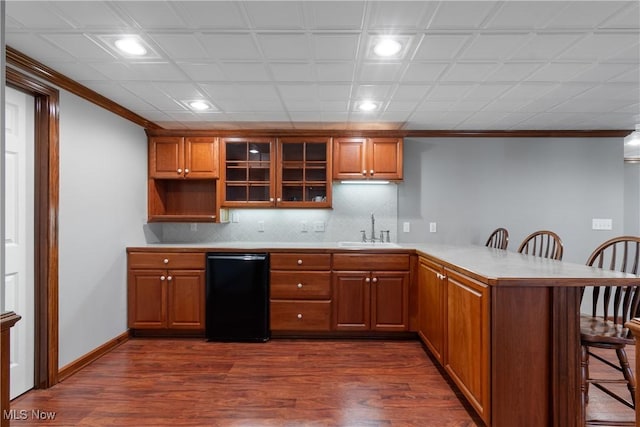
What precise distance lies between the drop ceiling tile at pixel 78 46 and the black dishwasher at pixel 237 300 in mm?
1965

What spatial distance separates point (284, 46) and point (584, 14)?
61.5 inches

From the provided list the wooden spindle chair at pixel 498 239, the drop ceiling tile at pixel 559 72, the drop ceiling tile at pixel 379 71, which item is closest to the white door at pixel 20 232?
the drop ceiling tile at pixel 379 71

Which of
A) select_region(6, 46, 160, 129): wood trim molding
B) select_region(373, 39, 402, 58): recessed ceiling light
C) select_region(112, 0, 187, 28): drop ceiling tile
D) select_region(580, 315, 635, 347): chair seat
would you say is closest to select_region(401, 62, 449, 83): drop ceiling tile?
select_region(373, 39, 402, 58): recessed ceiling light

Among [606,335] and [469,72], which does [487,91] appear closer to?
[469,72]

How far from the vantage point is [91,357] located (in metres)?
3.02

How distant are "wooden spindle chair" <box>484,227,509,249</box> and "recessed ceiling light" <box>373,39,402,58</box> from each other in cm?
231

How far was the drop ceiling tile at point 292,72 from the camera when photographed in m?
2.42

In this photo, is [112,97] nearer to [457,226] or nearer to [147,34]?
[147,34]

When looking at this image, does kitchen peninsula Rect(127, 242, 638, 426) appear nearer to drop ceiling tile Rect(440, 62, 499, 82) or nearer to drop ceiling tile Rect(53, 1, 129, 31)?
drop ceiling tile Rect(440, 62, 499, 82)

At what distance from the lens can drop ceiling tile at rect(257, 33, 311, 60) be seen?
6.73ft

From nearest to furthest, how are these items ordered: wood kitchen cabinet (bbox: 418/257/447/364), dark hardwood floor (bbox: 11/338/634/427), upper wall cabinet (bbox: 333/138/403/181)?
dark hardwood floor (bbox: 11/338/634/427)
wood kitchen cabinet (bbox: 418/257/447/364)
upper wall cabinet (bbox: 333/138/403/181)

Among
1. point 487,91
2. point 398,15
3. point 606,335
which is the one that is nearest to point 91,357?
point 398,15

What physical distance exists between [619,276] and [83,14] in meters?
3.03

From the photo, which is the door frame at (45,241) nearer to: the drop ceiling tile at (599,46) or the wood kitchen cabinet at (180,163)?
the wood kitchen cabinet at (180,163)
